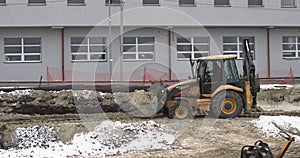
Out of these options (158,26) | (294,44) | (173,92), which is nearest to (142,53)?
(158,26)

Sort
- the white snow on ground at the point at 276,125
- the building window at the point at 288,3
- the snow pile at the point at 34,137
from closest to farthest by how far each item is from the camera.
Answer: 1. the snow pile at the point at 34,137
2. the white snow on ground at the point at 276,125
3. the building window at the point at 288,3

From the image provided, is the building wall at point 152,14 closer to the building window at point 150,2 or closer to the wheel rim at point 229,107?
the building window at point 150,2

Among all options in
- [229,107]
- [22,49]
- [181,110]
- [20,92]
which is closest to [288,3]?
[22,49]

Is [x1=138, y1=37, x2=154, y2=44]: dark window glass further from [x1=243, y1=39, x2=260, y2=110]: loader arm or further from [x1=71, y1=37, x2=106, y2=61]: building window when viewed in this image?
[x1=243, y1=39, x2=260, y2=110]: loader arm

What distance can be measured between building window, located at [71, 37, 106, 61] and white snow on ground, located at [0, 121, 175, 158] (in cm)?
1776

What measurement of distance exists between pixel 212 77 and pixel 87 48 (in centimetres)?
1660

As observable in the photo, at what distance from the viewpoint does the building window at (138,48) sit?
31516 mm

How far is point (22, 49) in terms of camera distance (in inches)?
1219

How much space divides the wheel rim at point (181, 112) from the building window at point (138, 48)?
1608 cm

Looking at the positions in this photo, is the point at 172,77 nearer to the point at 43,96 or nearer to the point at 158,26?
the point at 158,26

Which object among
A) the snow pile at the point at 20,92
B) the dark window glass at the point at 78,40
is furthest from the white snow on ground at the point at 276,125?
the dark window glass at the point at 78,40

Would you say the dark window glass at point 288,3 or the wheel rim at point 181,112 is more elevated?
the dark window glass at point 288,3

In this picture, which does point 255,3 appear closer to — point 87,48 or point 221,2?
point 221,2

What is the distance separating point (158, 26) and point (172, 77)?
3.73 meters
